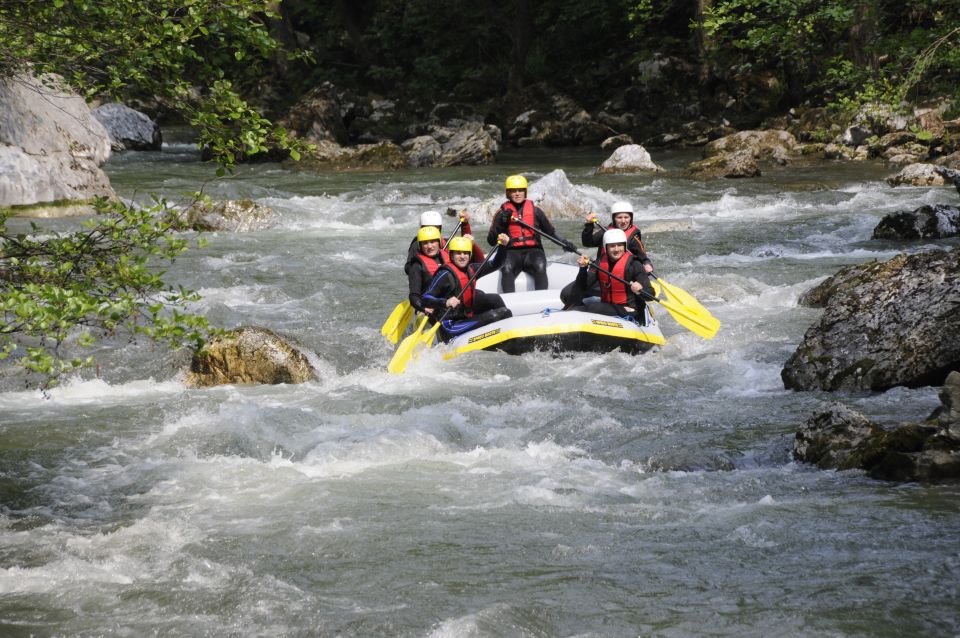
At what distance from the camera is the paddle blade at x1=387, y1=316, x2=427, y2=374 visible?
8219 mm

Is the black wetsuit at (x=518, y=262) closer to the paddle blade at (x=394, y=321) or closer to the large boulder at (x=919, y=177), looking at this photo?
the paddle blade at (x=394, y=321)

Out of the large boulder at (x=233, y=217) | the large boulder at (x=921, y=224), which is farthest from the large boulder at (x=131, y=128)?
the large boulder at (x=921, y=224)

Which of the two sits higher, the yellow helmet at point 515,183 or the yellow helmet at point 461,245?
the yellow helmet at point 515,183

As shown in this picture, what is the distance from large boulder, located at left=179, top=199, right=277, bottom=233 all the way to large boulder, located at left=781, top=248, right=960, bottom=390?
953cm

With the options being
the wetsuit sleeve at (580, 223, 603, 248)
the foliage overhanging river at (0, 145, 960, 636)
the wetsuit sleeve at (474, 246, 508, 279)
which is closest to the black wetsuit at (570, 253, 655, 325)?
the foliage overhanging river at (0, 145, 960, 636)

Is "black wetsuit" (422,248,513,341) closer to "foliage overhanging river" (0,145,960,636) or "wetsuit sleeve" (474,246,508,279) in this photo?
"foliage overhanging river" (0,145,960,636)

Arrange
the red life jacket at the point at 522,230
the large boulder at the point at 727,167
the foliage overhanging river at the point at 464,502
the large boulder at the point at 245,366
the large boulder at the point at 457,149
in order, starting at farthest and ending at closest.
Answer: the large boulder at the point at 457,149 < the large boulder at the point at 727,167 < the red life jacket at the point at 522,230 < the large boulder at the point at 245,366 < the foliage overhanging river at the point at 464,502

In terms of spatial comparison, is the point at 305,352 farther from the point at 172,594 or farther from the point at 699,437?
the point at 172,594

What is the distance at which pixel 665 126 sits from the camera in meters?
25.3

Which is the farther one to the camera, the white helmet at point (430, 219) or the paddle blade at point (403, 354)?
the white helmet at point (430, 219)

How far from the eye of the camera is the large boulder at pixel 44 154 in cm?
1397

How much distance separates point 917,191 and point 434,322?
33.5 feet

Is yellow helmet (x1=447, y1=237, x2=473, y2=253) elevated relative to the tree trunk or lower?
lower

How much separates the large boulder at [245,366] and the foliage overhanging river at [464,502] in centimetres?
16
